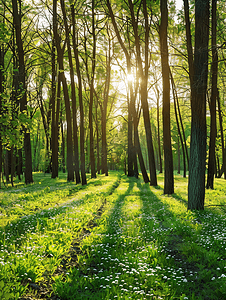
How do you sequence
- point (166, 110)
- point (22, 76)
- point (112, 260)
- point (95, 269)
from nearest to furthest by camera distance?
point (95, 269), point (112, 260), point (166, 110), point (22, 76)

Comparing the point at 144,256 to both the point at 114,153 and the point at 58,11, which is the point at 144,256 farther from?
the point at 114,153

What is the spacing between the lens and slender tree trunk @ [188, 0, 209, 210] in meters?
9.49

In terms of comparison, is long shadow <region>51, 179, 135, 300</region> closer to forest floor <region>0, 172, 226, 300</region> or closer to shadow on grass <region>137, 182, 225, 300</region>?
forest floor <region>0, 172, 226, 300</region>

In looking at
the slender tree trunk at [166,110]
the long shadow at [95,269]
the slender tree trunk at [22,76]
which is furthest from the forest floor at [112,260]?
the slender tree trunk at [22,76]

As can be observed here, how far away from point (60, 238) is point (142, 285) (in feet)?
8.16

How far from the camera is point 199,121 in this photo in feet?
32.0

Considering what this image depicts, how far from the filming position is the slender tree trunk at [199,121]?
31.1ft

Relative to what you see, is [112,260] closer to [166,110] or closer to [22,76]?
[166,110]

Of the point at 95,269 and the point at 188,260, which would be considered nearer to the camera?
the point at 95,269

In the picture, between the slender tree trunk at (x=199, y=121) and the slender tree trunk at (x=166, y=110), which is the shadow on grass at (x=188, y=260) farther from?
the slender tree trunk at (x=166, y=110)

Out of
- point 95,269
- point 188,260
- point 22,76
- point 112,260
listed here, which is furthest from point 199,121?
point 22,76

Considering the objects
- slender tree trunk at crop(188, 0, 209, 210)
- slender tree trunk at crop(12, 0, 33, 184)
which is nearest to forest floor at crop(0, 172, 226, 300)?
slender tree trunk at crop(188, 0, 209, 210)

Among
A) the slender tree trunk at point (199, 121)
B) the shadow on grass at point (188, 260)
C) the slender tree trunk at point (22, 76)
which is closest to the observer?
the shadow on grass at point (188, 260)

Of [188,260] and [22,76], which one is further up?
[22,76]
